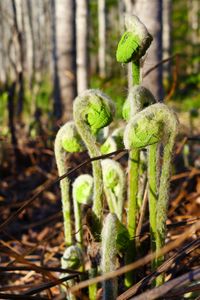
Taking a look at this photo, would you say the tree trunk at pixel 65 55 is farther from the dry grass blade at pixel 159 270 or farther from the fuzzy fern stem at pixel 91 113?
the dry grass blade at pixel 159 270

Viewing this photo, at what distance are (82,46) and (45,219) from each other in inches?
77.8

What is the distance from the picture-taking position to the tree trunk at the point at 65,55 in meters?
3.63

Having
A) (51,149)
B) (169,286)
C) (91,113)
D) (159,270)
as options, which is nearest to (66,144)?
(91,113)

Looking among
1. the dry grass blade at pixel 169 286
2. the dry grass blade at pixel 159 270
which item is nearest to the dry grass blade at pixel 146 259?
the dry grass blade at pixel 169 286

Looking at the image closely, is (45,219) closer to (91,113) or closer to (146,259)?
(91,113)

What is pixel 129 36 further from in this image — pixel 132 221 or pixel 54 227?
pixel 54 227

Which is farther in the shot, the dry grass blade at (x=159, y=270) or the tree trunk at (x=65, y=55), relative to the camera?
the tree trunk at (x=65, y=55)

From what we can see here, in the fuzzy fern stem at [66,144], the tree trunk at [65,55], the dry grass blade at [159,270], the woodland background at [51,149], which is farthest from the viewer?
the tree trunk at [65,55]

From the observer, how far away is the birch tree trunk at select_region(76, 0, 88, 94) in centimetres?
370

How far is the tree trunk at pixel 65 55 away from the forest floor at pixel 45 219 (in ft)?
1.56

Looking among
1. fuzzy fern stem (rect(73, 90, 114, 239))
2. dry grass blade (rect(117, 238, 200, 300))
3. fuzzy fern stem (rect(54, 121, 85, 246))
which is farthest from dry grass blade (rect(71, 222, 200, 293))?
fuzzy fern stem (rect(54, 121, 85, 246))

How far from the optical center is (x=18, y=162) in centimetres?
329

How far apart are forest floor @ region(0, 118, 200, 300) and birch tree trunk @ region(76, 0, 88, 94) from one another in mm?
603

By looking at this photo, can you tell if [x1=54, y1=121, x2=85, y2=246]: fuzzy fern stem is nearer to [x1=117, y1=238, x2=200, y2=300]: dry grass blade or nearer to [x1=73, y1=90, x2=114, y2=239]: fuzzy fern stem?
[x1=73, y1=90, x2=114, y2=239]: fuzzy fern stem
